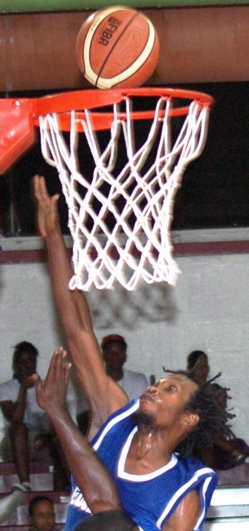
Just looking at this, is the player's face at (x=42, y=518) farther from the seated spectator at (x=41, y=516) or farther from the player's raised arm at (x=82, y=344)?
the player's raised arm at (x=82, y=344)

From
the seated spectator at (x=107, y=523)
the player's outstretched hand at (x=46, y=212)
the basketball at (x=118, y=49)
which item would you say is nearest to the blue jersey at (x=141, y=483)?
the seated spectator at (x=107, y=523)

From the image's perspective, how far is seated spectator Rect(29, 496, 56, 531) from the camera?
242 inches

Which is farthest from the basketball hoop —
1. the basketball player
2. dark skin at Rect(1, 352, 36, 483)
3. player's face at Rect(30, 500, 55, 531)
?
dark skin at Rect(1, 352, 36, 483)

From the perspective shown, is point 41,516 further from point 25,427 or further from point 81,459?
point 81,459

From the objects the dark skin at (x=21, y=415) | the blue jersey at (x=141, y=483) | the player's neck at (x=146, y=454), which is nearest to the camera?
the blue jersey at (x=141, y=483)

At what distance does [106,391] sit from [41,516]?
2453 millimetres

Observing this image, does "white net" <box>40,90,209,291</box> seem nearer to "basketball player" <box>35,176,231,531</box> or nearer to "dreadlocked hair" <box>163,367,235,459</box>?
"basketball player" <box>35,176,231,531</box>

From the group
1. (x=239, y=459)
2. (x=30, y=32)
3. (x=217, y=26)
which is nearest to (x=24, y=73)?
(x=30, y=32)

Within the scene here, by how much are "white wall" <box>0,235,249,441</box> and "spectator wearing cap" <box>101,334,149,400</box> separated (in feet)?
1.40

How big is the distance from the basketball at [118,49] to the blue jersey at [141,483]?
4.64 feet

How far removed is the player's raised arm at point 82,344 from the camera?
395 cm

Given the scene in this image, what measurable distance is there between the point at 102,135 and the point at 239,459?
2583 millimetres

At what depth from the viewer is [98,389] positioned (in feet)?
13.0

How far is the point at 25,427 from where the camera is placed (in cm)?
696
